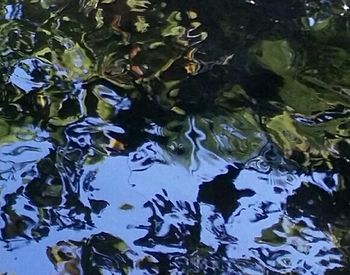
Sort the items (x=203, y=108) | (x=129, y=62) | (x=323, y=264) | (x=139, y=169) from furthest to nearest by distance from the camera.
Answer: (x=129, y=62), (x=203, y=108), (x=139, y=169), (x=323, y=264)

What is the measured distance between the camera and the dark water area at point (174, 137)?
120 cm

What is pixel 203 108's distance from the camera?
1483 mm

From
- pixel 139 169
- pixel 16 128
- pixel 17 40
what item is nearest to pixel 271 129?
pixel 139 169

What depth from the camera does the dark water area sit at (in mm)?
1195

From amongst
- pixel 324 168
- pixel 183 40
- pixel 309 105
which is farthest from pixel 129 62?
pixel 324 168

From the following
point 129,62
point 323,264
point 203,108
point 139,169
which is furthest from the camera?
point 129,62

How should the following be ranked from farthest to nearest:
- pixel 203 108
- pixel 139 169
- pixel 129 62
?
pixel 129 62 → pixel 203 108 → pixel 139 169

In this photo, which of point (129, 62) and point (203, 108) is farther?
point (129, 62)

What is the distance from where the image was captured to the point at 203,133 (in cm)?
142

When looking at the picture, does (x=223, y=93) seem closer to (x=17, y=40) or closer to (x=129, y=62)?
(x=129, y=62)

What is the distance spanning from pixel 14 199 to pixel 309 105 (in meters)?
0.60

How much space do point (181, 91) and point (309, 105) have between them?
25cm

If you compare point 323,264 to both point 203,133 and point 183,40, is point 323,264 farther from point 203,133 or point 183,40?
point 183,40

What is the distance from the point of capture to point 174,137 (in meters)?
1.41
